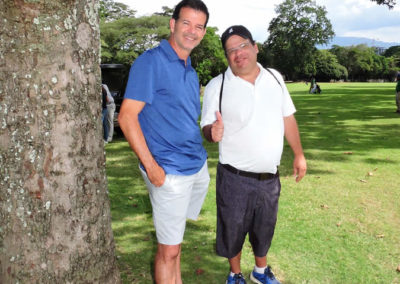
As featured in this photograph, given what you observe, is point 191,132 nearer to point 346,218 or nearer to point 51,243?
point 51,243

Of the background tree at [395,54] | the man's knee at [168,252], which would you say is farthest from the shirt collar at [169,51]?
the background tree at [395,54]

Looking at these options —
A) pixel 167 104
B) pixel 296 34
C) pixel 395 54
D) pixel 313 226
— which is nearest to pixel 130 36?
pixel 296 34

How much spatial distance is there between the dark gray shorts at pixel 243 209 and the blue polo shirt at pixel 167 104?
59 cm

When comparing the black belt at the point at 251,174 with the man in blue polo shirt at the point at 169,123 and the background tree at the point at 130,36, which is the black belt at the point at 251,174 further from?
the background tree at the point at 130,36

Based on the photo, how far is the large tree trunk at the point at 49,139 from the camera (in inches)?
83.0

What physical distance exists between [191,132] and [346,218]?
3396 mm

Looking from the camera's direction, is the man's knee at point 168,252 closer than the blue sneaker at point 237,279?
Yes

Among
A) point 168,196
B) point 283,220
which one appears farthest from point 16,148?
point 283,220

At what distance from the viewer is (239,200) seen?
319cm

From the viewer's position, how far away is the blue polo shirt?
2469mm

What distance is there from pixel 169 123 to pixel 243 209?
43.1 inches

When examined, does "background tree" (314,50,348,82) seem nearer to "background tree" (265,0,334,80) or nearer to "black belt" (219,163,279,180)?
"background tree" (265,0,334,80)

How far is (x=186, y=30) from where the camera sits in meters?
2.69

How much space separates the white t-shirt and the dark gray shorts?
0.14 m
